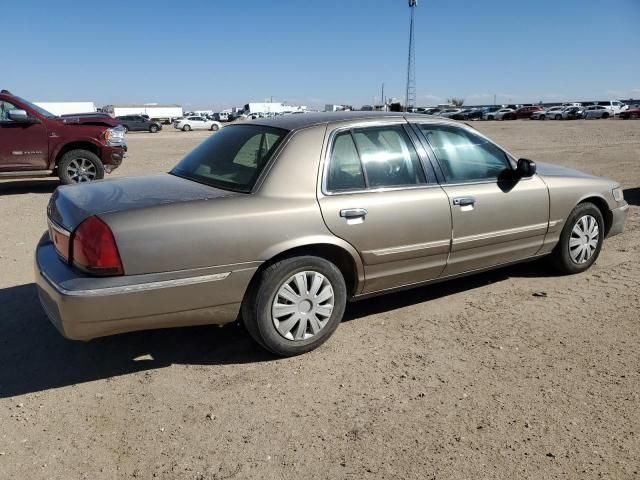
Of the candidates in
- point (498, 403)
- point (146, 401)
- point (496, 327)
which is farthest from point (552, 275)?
point (146, 401)

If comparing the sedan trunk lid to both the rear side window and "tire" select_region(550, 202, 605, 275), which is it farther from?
"tire" select_region(550, 202, 605, 275)

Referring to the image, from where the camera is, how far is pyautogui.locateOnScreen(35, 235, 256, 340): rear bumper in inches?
116

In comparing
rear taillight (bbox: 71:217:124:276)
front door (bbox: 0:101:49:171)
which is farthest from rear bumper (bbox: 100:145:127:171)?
rear taillight (bbox: 71:217:124:276)

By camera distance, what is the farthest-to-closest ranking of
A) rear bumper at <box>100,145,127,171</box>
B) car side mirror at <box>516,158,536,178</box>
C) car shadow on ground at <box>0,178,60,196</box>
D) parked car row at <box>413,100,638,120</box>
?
parked car row at <box>413,100,638,120</box>
car shadow on ground at <box>0,178,60,196</box>
rear bumper at <box>100,145,127,171</box>
car side mirror at <box>516,158,536,178</box>

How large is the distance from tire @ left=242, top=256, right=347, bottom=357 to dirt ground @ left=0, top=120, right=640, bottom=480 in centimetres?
14

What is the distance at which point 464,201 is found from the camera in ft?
13.5

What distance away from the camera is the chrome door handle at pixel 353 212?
3.57 meters

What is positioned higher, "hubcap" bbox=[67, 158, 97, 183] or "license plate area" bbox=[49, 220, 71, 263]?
"license plate area" bbox=[49, 220, 71, 263]

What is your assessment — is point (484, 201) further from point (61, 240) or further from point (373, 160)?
point (61, 240)

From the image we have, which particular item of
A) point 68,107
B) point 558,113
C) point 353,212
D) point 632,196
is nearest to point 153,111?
point 68,107

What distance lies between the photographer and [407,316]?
4250 millimetres

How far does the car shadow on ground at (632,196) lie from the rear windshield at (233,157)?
22.9 feet

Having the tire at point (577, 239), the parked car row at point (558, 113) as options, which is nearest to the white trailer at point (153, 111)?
the parked car row at point (558, 113)

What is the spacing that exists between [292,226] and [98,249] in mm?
1116
